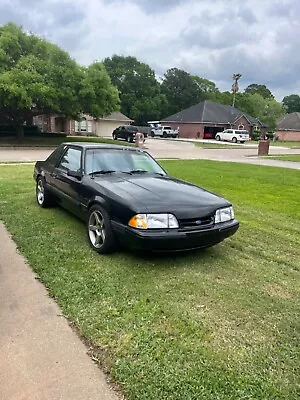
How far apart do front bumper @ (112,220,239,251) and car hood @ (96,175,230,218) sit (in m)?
0.22

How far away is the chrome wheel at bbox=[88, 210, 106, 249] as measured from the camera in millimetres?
4515

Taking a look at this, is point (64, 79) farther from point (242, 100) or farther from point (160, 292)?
point (242, 100)

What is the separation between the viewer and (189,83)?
79.4 meters

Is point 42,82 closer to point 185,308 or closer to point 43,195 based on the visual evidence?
point 43,195

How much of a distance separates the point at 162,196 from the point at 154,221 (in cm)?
46

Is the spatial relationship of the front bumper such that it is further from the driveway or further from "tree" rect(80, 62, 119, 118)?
"tree" rect(80, 62, 119, 118)

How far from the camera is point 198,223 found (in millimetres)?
4184

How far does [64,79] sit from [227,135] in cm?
2916

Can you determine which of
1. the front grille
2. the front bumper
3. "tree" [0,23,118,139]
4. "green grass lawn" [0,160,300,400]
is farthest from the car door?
"tree" [0,23,118,139]

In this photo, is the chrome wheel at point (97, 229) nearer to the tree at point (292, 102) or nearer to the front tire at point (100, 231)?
the front tire at point (100, 231)

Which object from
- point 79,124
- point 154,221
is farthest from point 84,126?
point 154,221

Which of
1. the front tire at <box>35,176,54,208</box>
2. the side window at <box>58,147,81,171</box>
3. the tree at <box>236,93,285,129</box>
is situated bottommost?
the front tire at <box>35,176,54,208</box>

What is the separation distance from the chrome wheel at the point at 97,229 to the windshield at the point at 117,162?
33.0 inches

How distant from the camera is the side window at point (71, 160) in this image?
558 cm
